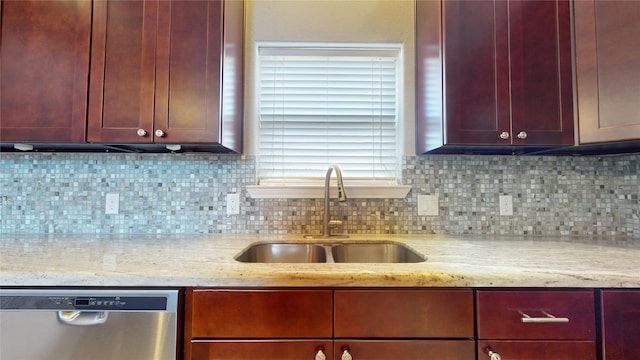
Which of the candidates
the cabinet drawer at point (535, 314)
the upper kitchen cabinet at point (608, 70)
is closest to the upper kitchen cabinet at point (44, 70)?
the cabinet drawer at point (535, 314)

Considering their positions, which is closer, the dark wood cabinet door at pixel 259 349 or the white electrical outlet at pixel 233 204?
the dark wood cabinet door at pixel 259 349

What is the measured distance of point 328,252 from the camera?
1.36 metres

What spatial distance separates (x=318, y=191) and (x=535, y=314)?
3.28ft

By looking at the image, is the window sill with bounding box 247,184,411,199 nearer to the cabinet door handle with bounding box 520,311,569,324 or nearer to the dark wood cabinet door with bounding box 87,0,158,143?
the dark wood cabinet door with bounding box 87,0,158,143

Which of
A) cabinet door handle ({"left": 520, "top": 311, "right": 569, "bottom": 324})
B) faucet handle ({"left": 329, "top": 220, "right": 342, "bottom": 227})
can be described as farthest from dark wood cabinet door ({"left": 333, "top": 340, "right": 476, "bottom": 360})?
faucet handle ({"left": 329, "top": 220, "right": 342, "bottom": 227})

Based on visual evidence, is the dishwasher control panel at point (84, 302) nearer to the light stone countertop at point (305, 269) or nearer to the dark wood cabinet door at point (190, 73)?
the light stone countertop at point (305, 269)

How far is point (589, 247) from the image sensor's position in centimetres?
123

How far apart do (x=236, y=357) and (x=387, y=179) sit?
1128 millimetres

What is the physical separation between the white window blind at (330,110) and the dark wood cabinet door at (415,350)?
94cm

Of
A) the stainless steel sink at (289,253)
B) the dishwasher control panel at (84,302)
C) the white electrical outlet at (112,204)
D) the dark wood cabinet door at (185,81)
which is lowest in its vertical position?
the dishwasher control panel at (84,302)

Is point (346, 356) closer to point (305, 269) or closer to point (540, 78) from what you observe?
point (305, 269)

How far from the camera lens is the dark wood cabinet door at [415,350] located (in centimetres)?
82

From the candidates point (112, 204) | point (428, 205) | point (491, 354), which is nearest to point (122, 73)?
point (112, 204)

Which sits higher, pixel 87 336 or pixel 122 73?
pixel 122 73
